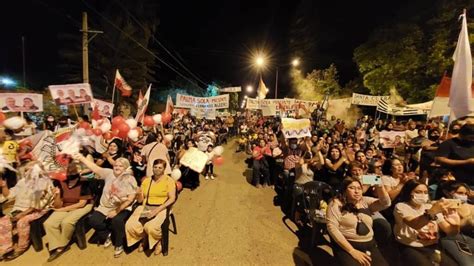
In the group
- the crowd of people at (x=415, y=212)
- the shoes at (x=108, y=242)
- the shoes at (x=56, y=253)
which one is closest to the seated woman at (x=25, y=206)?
the shoes at (x=56, y=253)

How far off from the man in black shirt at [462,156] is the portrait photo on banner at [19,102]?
391 inches

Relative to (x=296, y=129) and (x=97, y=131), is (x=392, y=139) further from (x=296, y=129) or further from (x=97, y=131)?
(x=97, y=131)

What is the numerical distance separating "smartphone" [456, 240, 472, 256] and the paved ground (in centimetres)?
177

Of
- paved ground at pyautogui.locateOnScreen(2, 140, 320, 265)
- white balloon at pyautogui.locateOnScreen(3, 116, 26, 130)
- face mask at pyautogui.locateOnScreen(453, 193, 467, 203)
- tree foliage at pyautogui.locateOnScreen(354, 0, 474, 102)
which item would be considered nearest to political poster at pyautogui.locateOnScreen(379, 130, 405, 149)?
paved ground at pyautogui.locateOnScreen(2, 140, 320, 265)

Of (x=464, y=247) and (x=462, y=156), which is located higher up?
(x=462, y=156)

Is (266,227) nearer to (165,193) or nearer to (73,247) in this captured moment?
(165,193)

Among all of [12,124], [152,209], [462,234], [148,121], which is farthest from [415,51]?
[12,124]

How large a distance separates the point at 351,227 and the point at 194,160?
4579 millimetres

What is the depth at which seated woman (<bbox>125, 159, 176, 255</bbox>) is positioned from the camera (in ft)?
14.2

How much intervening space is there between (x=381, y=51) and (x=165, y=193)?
18000 mm

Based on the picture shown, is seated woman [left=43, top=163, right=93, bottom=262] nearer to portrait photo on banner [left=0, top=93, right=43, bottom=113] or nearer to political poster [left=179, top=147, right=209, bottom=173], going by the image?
political poster [left=179, top=147, right=209, bottom=173]

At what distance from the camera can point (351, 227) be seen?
352 centimetres

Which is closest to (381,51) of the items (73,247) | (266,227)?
(266,227)

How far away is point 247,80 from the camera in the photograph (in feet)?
171
